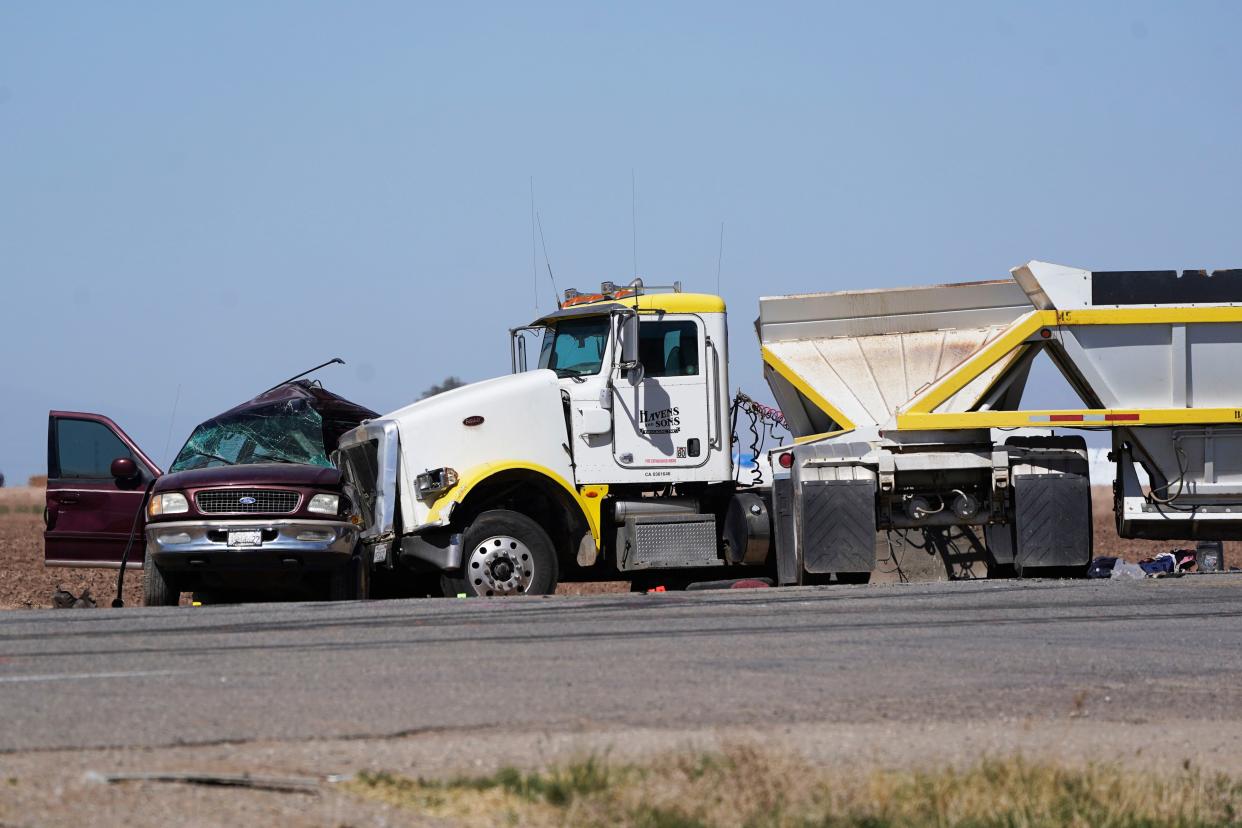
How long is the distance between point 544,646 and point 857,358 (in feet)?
25.6

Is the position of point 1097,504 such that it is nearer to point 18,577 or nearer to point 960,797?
point 18,577

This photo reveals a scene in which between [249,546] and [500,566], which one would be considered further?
[500,566]

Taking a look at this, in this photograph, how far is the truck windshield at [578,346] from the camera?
51.0 feet

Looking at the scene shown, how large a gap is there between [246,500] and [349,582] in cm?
→ 117

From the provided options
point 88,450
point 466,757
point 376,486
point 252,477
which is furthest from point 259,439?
point 466,757

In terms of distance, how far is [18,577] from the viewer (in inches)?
969

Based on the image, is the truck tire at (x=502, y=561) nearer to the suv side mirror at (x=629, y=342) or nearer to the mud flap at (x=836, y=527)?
the suv side mirror at (x=629, y=342)

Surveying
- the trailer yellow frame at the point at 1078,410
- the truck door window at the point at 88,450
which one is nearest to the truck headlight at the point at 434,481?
the truck door window at the point at 88,450

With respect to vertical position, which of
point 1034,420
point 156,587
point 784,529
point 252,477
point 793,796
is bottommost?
point 793,796

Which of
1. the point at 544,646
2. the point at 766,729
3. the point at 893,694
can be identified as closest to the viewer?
the point at 766,729

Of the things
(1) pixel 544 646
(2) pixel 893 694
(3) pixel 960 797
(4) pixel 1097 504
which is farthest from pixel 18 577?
(4) pixel 1097 504

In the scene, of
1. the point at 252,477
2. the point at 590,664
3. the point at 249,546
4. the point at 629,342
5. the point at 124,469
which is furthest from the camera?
the point at 629,342

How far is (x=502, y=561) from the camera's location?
1443 centimetres

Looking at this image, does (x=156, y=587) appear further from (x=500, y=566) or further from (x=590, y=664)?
(x=590, y=664)
